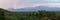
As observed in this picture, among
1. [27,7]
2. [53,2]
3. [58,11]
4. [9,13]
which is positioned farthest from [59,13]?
[9,13]

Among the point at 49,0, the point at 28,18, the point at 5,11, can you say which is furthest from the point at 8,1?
the point at 49,0

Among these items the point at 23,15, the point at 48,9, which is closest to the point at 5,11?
the point at 23,15

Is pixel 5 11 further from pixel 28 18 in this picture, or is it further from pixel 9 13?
pixel 28 18

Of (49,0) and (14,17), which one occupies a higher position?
(49,0)

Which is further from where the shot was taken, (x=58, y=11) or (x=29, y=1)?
(x=29, y=1)

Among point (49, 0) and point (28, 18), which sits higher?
point (49, 0)

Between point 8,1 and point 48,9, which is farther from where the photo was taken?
point 8,1

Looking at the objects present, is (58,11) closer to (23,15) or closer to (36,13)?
(36,13)
